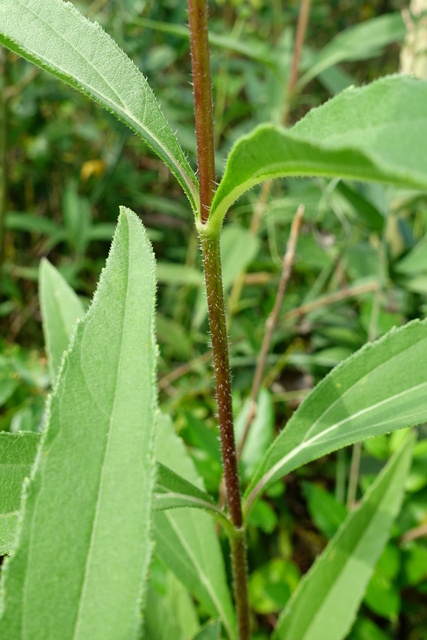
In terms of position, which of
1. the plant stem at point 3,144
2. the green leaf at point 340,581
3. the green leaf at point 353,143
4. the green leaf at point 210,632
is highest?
the plant stem at point 3,144

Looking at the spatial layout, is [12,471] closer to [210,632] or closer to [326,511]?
[210,632]

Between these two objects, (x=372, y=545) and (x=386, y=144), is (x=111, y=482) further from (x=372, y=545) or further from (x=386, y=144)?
(x=372, y=545)

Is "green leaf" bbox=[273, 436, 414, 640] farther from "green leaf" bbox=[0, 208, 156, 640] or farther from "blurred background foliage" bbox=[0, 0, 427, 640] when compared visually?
"green leaf" bbox=[0, 208, 156, 640]

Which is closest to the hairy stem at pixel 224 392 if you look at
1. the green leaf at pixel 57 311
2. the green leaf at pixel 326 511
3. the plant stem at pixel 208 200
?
the plant stem at pixel 208 200

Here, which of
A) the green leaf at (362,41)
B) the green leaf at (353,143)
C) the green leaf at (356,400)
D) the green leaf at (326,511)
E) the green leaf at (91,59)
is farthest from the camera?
the green leaf at (362,41)

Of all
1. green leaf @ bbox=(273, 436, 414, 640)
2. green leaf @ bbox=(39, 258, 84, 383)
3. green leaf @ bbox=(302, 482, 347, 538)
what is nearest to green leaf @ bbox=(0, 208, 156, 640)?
green leaf @ bbox=(39, 258, 84, 383)

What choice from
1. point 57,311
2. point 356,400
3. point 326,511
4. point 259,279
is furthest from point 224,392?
point 259,279

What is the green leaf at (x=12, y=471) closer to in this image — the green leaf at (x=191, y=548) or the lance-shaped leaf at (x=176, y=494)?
the lance-shaped leaf at (x=176, y=494)
